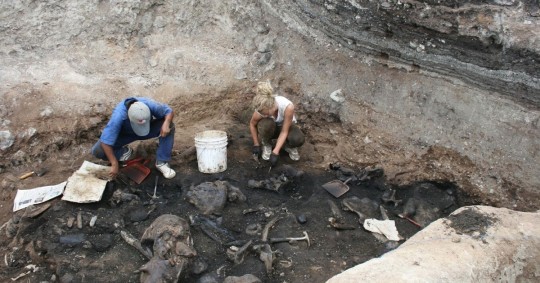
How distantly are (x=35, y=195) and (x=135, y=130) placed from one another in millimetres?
1433

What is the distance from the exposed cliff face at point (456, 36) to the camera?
5.50 meters

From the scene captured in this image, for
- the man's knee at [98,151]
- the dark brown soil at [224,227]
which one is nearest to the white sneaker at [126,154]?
the man's knee at [98,151]

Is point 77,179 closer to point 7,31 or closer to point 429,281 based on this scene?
point 7,31

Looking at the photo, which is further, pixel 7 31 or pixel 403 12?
pixel 7 31

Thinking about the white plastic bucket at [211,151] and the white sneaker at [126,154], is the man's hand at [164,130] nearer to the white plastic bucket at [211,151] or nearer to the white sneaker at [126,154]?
the white plastic bucket at [211,151]

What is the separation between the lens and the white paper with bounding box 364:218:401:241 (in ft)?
16.7

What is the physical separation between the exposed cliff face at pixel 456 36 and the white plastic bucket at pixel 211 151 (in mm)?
2630

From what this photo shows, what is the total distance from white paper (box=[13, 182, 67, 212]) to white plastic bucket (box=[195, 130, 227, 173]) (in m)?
1.71

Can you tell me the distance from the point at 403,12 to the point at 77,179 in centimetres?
477

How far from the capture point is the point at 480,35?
18.7ft

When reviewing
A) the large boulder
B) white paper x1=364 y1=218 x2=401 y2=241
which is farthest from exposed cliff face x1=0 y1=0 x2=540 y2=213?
the large boulder

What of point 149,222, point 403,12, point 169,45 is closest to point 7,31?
point 169,45

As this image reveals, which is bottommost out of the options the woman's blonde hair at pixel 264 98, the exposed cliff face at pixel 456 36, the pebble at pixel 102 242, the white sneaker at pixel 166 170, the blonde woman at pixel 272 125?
Answer: the pebble at pixel 102 242

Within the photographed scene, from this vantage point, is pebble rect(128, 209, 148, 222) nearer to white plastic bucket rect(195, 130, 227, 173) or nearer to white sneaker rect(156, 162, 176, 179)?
white sneaker rect(156, 162, 176, 179)
